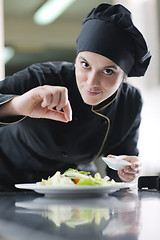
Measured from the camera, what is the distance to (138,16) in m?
3.66

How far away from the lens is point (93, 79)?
1356mm

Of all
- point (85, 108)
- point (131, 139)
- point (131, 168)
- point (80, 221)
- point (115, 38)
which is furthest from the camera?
point (131, 139)

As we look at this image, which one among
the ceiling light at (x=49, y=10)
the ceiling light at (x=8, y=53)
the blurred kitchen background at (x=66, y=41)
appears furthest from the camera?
the ceiling light at (x=49, y=10)

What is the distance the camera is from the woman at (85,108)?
4.48 feet

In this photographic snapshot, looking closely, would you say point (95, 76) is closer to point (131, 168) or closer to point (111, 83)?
point (111, 83)

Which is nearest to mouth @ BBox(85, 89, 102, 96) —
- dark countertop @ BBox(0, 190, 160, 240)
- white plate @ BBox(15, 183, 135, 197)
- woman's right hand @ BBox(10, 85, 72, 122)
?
woman's right hand @ BBox(10, 85, 72, 122)

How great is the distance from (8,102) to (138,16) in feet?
9.25

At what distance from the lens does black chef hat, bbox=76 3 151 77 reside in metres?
1.36

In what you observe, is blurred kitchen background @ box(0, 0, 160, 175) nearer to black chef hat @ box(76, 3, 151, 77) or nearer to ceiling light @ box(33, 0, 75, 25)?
ceiling light @ box(33, 0, 75, 25)

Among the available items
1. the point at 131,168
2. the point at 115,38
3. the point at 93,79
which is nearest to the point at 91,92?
the point at 93,79

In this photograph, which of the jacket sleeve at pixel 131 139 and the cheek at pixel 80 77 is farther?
the jacket sleeve at pixel 131 139

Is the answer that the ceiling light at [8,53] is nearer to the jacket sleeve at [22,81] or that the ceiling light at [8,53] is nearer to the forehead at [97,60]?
the jacket sleeve at [22,81]

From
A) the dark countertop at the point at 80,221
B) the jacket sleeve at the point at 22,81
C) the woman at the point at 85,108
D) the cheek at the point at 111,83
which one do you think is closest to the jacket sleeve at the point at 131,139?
the woman at the point at 85,108

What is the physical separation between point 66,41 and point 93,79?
294 centimetres
